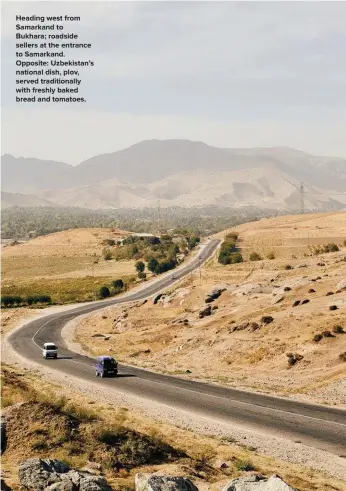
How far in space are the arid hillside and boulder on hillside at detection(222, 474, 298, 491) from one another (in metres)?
21.8

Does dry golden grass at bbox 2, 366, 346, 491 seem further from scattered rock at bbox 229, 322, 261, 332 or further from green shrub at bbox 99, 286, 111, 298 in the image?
green shrub at bbox 99, 286, 111, 298

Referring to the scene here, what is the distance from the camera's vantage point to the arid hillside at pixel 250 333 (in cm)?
4803

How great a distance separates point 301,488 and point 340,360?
26588 millimetres

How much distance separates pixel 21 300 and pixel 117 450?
8990cm

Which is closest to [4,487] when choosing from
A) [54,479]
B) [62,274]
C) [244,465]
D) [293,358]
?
[54,479]

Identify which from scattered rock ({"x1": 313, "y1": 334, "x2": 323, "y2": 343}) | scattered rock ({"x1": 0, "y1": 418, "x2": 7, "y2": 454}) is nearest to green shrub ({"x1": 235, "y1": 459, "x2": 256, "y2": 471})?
scattered rock ({"x1": 0, "y1": 418, "x2": 7, "y2": 454})

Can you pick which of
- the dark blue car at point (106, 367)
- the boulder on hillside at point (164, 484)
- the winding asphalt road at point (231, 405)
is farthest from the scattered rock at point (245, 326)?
the boulder on hillside at point (164, 484)

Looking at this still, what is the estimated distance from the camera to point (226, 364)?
→ 54562mm

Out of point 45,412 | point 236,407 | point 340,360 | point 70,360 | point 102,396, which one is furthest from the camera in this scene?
point 70,360

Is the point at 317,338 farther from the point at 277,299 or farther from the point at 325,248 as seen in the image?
the point at 325,248

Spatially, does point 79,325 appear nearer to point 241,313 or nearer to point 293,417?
point 241,313

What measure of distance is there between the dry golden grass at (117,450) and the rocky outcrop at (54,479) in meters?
0.90

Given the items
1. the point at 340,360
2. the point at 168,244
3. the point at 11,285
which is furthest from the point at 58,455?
the point at 168,244

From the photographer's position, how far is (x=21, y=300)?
110 m
